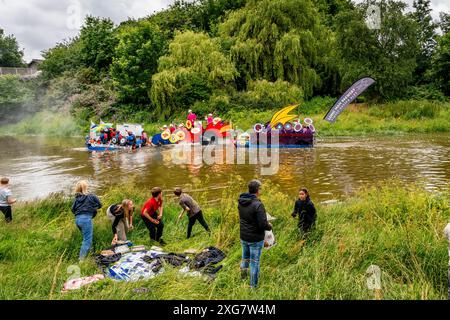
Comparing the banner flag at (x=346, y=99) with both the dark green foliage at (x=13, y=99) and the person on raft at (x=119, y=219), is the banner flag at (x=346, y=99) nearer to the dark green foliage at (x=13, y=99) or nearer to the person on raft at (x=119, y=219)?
the person on raft at (x=119, y=219)

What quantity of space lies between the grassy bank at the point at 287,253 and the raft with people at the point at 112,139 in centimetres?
1626

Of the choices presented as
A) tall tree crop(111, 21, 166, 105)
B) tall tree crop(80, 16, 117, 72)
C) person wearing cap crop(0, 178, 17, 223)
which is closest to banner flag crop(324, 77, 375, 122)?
person wearing cap crop(0, 178, 17, 223)

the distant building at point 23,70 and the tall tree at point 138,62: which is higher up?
the distant building at point 23,70

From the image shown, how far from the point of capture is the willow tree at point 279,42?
3309cm

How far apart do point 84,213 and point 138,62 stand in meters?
31.7

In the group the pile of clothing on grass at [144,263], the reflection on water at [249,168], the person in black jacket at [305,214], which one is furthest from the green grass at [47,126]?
the person in black jacket at [305,214]

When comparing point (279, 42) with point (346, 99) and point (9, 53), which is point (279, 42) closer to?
point (346, 99)

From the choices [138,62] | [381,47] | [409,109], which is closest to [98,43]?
[138,62]

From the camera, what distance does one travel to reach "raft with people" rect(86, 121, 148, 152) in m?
25.6

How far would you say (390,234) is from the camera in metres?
6.80

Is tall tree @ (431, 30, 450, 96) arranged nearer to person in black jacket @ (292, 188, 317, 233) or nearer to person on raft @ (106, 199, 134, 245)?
person in black jacket @ (292, 188, 317, 233)

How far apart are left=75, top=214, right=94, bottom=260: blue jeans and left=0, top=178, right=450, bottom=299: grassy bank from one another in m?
0.30

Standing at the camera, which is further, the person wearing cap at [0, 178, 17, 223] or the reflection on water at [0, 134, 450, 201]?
the reflection on water at [0, 134, 450, 201]

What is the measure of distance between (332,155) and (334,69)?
17684 mm
